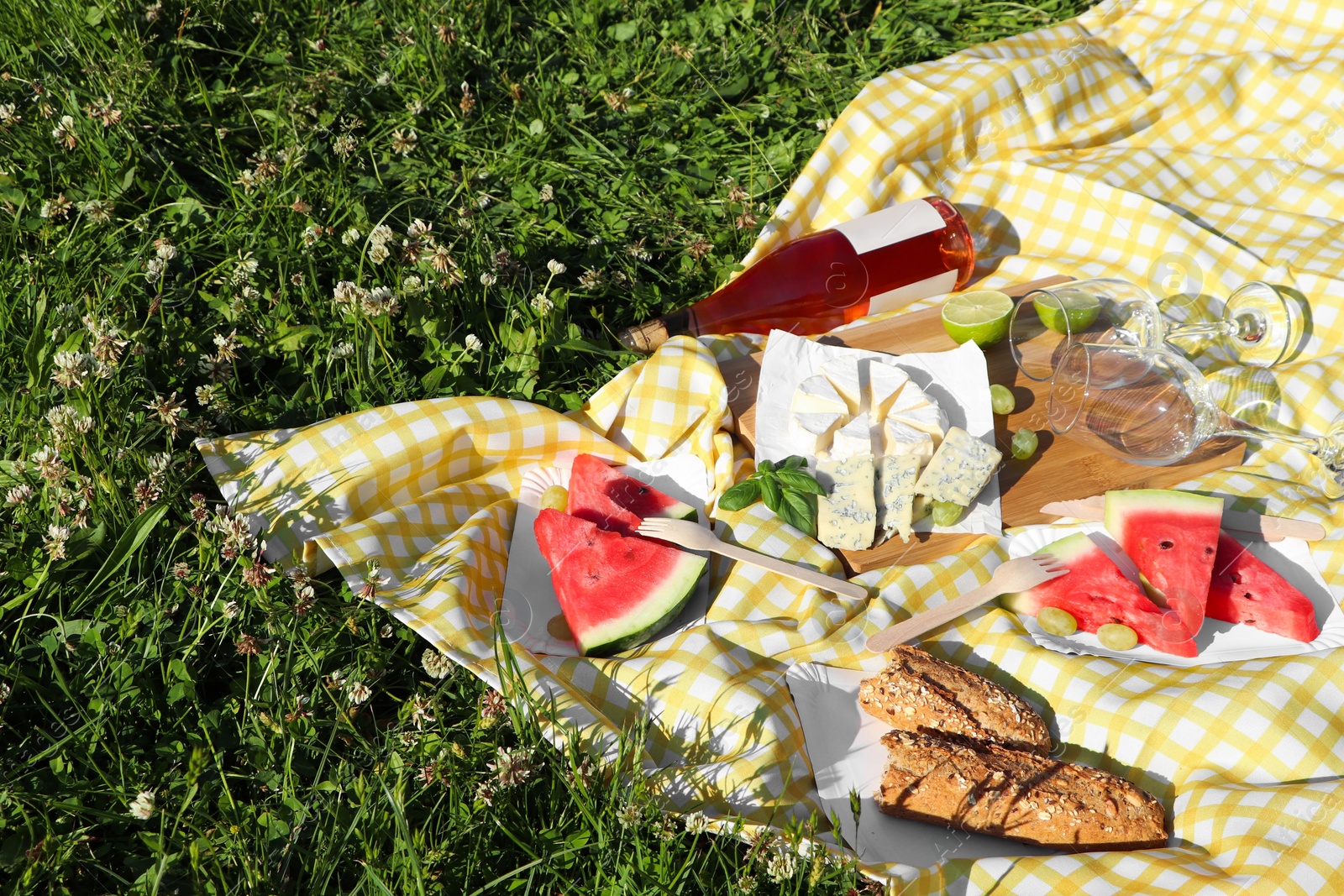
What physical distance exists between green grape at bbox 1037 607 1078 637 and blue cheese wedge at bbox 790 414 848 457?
2.42 feet

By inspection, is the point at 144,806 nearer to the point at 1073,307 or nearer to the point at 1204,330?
the point at 1073,307

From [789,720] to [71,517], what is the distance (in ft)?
6.18

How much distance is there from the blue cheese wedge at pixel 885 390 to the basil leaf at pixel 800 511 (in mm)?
357

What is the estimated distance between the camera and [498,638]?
2383 mm

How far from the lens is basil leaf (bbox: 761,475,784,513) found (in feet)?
8.79

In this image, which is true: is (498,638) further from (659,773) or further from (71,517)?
(71,517)

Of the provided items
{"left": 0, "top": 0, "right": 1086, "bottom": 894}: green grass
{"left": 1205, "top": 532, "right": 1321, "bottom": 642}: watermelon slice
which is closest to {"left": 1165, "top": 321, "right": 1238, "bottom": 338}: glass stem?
{"left": 1205, "top": 532, "right": 1321, "bottom": 642}: watermelon slice

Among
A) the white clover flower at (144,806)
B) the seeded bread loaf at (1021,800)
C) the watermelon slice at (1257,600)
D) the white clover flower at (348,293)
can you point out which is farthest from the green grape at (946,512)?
the white clover flower at (144,806)

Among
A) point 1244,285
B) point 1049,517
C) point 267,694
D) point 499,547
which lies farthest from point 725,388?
point 1244,285

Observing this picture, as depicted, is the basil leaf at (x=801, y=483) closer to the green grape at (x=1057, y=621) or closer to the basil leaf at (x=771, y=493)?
the basil leaf at (x=771, y=493)

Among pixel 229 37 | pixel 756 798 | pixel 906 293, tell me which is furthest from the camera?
pixel 229 37

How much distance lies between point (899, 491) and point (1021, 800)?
884mm

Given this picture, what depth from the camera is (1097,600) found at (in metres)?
2.47

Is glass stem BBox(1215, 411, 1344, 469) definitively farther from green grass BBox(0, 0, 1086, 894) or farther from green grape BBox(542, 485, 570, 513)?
green grape BBox(542, 485, 570, 513)
